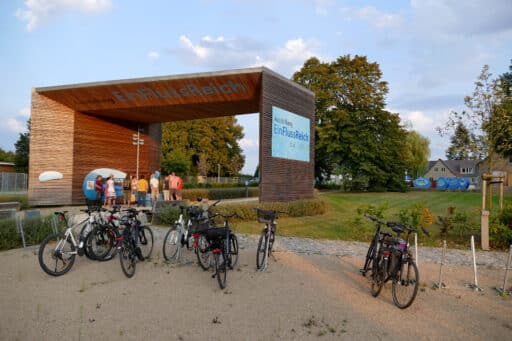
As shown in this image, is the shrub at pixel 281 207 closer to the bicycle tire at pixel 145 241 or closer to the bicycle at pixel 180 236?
the bicycle tire at pixel 145 241

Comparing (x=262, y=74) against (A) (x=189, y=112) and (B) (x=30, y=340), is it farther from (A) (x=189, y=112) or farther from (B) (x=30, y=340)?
(B) (x=30, y=340)

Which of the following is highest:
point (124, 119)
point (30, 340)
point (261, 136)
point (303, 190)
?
point (124, 119)

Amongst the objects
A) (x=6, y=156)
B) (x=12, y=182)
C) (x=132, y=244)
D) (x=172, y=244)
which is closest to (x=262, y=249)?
(x=172, y=244)

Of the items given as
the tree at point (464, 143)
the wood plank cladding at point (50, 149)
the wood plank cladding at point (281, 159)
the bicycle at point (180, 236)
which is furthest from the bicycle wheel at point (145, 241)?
the wood plank cladding at point (50, 149)

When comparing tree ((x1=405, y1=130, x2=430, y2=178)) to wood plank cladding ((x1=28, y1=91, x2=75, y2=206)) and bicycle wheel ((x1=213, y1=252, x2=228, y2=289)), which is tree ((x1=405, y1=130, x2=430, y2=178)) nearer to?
wood plank cladding ((x1=28, y1=91, x2=75, y2=206))

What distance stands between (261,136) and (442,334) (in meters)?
10.2

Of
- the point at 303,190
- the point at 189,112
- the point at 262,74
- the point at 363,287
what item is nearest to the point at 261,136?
the point at 262,74

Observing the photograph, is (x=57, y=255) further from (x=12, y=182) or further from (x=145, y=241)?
(x=12, y=182)

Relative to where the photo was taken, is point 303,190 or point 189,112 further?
point 189,112

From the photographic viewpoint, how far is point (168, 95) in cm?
1639

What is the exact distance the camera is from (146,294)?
5.17 meters

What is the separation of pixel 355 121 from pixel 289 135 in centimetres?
2191

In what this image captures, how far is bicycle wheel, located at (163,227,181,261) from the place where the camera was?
7.21m

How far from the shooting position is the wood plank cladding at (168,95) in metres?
15.1
